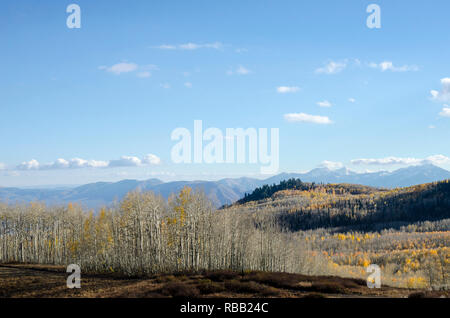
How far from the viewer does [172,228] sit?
70.3 m

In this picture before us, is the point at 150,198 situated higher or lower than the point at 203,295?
higher

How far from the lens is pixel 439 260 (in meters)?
153

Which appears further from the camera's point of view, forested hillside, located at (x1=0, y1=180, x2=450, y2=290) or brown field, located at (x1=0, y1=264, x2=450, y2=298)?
forested hillside, located at (x1=0, y1=180, x2=450, y2=290)

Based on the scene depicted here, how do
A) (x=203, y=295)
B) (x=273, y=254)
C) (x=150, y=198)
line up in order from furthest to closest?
(x=273, y=254), (x=150, y=198), (x=203, y=295)

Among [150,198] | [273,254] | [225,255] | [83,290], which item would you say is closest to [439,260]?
[273,254]

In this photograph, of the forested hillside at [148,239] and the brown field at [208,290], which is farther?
the forested hillside at [148,239]

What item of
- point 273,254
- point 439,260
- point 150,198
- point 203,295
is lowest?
point 439,260

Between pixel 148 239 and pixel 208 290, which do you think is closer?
pixel 208 290

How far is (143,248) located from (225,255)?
1591 centimetres

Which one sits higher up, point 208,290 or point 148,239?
point 148,239
